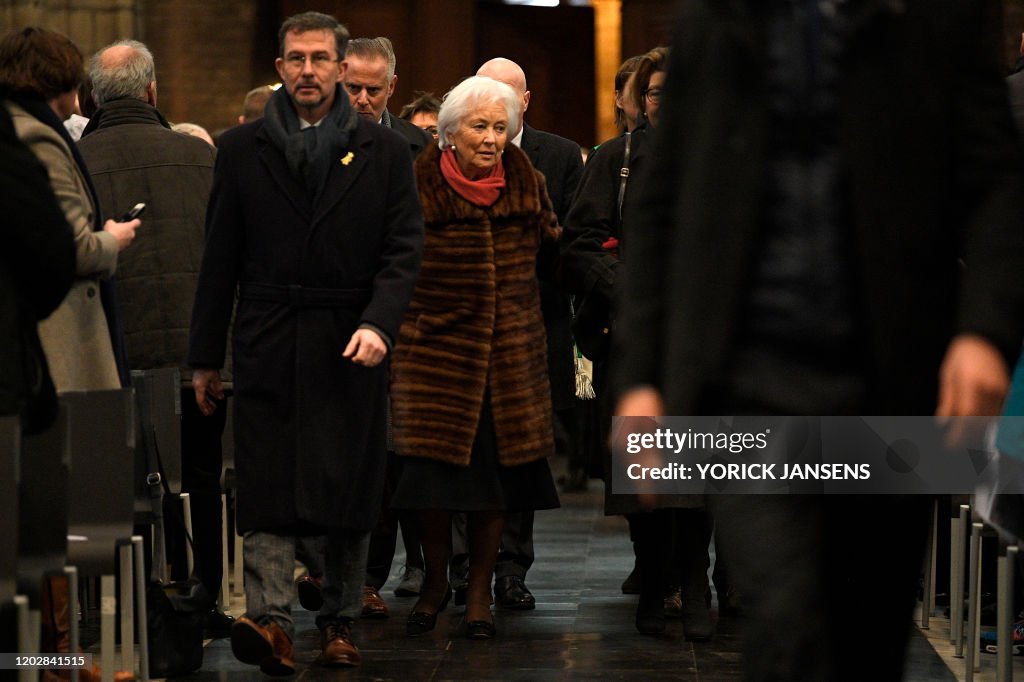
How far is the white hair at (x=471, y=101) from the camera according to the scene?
23.0 ft

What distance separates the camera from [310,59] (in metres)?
6.19

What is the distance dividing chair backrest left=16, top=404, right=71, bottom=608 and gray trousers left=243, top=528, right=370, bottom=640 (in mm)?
1478

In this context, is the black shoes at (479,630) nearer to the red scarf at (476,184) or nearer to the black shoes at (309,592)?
the black shoes at (309,592)

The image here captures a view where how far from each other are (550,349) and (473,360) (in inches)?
37.7

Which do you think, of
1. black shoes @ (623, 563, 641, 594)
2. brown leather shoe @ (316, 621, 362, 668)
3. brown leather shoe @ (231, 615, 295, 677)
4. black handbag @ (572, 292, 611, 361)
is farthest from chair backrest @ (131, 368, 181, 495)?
black shoes @ (623, 563, 641, 594)

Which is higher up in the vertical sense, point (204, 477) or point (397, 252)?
point (397, 252)

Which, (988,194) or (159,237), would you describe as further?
(159,237)

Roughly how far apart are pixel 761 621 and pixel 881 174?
69 cm

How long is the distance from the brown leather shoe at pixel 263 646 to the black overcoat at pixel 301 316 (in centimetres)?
35

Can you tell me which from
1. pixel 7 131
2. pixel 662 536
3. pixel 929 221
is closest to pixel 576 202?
pixel 662 536

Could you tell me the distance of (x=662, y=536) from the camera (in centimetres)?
706

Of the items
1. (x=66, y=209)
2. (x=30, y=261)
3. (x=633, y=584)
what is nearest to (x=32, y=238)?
(x=30, y=261)

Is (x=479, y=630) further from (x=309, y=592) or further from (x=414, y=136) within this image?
(x=414, y=136)

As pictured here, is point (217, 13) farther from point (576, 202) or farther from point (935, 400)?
point (935, 400)
